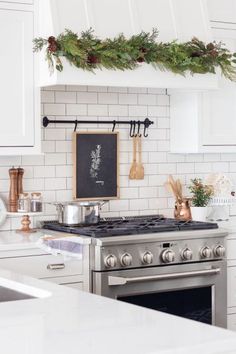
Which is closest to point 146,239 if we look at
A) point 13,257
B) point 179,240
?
point 179,240

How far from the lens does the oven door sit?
182 inches

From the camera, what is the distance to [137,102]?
5.65 meters

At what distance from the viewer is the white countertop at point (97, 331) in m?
2.02

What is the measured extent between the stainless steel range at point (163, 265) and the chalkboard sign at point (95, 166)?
0.33 metres

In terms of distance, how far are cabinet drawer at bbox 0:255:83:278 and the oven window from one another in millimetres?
344

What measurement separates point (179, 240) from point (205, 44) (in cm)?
136

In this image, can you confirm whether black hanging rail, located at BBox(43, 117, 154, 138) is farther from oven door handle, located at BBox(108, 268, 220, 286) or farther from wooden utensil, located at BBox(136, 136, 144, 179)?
oven door handle, located at BBox(108, 268, 220, 286)

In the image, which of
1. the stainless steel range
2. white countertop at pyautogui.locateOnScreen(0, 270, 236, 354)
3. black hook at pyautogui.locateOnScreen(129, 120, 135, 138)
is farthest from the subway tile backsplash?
white countertop at pyautogui.locateOnScreen(0, 270, 236, 354)

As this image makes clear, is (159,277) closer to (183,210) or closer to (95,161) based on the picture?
(183,210)

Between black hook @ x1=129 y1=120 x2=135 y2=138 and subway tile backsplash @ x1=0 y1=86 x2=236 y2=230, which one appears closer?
subway tile backsplash @ x1=0 y1=86 x2=236 y2=230

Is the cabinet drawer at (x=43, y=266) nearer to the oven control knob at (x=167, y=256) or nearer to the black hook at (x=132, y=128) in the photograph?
the oven control knob at (x=167, y=256)

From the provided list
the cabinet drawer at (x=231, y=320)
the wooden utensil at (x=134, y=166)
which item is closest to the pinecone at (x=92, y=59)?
the wooden utensil at (x=134, y=166)

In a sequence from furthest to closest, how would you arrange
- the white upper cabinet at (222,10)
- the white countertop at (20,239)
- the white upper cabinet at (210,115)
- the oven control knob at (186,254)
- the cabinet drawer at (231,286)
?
the white upper cabinet at (222,10) → the white upper cabinet at (210,115) → the cabinet drawer at (231,286) → the oven control knob at (186,254) → the white countertop at (20,239)

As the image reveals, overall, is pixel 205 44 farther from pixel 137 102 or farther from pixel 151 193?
pixel 151 193
